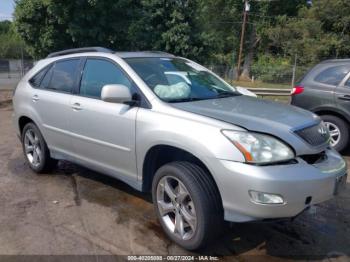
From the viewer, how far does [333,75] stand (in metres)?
6.72

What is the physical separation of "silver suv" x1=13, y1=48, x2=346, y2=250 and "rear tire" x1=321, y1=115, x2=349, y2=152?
300cm

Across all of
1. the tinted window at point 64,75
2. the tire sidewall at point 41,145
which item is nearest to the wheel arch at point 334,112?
the tinted window at point 64,75

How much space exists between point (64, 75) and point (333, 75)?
4562 mm

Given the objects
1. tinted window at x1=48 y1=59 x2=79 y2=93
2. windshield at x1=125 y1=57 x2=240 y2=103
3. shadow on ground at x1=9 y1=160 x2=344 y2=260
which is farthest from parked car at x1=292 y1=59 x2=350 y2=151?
tinted window at x1=48 y1=59 x2=79 y2=93

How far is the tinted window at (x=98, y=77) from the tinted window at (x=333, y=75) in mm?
4191

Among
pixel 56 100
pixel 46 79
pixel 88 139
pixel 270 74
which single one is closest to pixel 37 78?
pixel 46 79

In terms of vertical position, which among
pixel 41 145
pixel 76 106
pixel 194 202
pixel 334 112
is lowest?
pixel 41 145

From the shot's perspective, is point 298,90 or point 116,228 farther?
point 298,90

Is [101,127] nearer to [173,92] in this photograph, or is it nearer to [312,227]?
[173,92]

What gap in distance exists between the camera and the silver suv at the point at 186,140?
2928 mm

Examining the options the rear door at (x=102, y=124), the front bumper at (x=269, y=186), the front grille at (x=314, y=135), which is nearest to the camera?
the front bumper at (x=269, y=186)

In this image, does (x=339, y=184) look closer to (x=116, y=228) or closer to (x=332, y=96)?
(x=116, y=228)

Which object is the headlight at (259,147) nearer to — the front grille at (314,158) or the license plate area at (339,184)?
the front grille at (314,158)

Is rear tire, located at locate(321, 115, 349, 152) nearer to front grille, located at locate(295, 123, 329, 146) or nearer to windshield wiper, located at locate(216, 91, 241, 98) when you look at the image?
windshield wiper, located at locate(216, 91, 241, 98)
